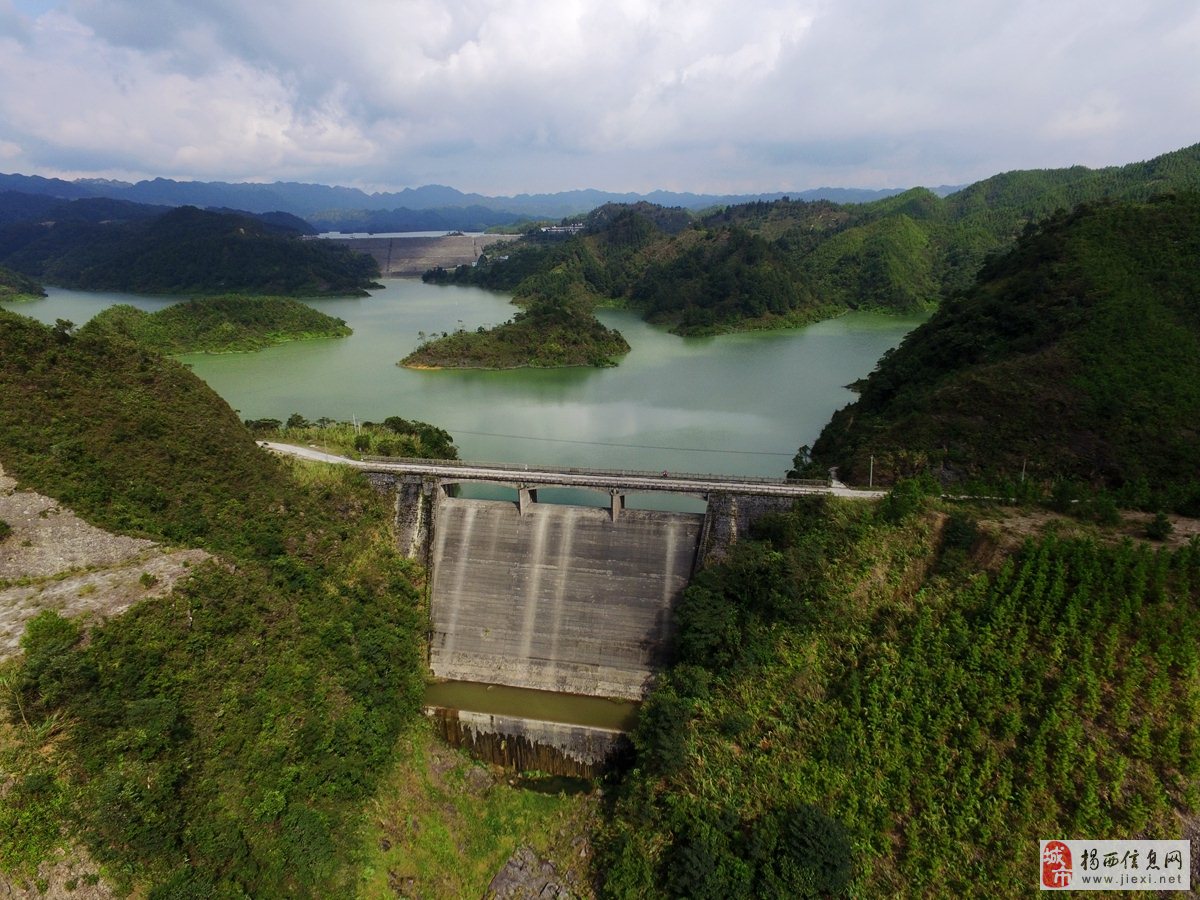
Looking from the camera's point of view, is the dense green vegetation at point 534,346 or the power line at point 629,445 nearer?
the power line at point 629,445

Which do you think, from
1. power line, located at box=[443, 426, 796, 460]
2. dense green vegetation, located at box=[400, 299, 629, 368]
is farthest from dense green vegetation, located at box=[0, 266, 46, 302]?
power line, located at box=[443, 426, 796, 460]

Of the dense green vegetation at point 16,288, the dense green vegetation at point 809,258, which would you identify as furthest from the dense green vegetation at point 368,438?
the dense green vegetation at point 16,288

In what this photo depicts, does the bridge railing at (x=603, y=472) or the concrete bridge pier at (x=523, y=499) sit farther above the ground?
the bridge railing at (x=603, y=472)

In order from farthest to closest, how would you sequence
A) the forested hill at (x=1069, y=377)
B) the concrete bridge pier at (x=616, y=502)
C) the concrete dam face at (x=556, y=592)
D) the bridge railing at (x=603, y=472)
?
1. the concrete bridge pier at (x=616, y=502)
2. the bridge railing at (x=603, y=472)
3. the forested hill at (x=1069, y=377)
4. the concrete dam face at (x=556, y=592)

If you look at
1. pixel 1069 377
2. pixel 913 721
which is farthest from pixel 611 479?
pixel 1069 377

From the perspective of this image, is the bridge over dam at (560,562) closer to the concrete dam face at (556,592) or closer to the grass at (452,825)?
the concrete dam face at (556,592)

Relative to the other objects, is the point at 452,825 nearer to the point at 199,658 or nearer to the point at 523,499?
the point at 199,658

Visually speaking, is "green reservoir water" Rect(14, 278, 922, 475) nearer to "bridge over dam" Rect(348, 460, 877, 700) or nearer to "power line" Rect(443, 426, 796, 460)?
"power line" Rect(443, 426, 796, 460)
